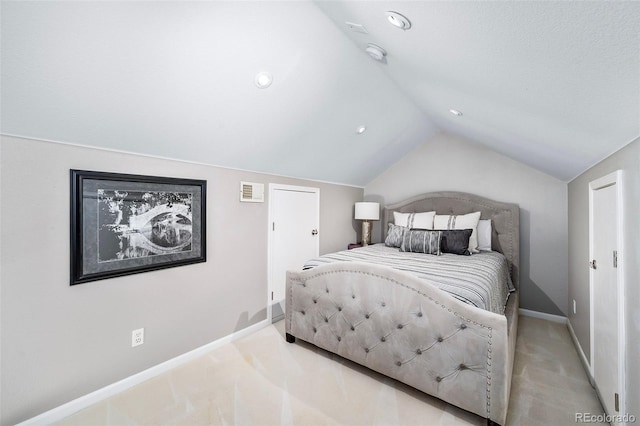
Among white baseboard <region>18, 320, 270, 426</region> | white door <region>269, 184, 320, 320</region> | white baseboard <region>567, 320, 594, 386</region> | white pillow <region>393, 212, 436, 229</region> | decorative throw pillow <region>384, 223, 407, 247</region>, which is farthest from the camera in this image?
white pillow <region>393, 212, 436, 229</region>

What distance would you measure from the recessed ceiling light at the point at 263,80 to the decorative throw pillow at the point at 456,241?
8.11ft

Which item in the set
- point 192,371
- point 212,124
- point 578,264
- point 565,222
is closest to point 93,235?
point 212,124

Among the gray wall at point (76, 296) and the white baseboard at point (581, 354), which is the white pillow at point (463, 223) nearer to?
the white baseboard at point (581, 354)

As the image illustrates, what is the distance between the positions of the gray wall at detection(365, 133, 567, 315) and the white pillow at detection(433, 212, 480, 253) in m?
0.49

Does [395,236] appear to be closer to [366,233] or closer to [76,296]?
[366,233]

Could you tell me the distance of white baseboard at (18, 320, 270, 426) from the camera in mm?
1656

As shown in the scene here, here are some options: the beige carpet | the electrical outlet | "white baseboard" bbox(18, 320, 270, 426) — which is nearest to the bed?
the beige carpet

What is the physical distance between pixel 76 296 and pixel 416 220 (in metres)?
3.48

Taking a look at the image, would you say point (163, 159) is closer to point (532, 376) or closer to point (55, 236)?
point (55, 236)

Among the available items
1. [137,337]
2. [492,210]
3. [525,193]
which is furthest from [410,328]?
[525,193]

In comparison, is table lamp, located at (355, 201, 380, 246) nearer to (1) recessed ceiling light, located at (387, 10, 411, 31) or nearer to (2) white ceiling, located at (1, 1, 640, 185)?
(2) white ceiling, located at (1, 1, 640, 185)

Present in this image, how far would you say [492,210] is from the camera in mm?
3568

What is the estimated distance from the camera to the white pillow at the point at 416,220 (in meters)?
3.69

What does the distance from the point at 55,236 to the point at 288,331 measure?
184 centimetres
